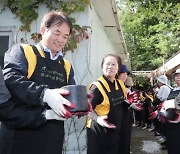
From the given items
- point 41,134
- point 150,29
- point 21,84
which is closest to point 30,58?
point 21,84

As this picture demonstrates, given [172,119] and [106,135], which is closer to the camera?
[106,135]

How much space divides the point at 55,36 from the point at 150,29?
18.3m

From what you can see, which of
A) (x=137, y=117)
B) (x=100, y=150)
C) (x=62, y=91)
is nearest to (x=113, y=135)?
(x=100, y=150)

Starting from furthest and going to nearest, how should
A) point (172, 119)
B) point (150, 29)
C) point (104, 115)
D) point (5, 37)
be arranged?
point (150, 29) → point (5, 37) → point (172, 119) → point (104, 115)

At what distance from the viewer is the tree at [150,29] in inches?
698

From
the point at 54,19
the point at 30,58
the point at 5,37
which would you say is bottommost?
the point at 30,58

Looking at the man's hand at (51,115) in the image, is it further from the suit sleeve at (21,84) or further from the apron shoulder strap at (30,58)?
the apron shoulder strap at (30,58)

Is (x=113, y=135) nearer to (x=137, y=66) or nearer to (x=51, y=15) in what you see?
(x=51, y=15)

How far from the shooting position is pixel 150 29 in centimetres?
1942

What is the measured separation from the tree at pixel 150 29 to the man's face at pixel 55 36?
16011mm

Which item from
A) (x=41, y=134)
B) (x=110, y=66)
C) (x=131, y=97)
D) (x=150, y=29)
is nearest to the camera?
(x=41, y=134)

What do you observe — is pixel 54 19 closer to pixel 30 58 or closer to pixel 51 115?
pixel 30 58

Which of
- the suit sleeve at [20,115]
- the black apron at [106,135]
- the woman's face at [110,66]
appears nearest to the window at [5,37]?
the woman's face at [110,66]

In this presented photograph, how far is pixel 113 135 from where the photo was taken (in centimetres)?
331
